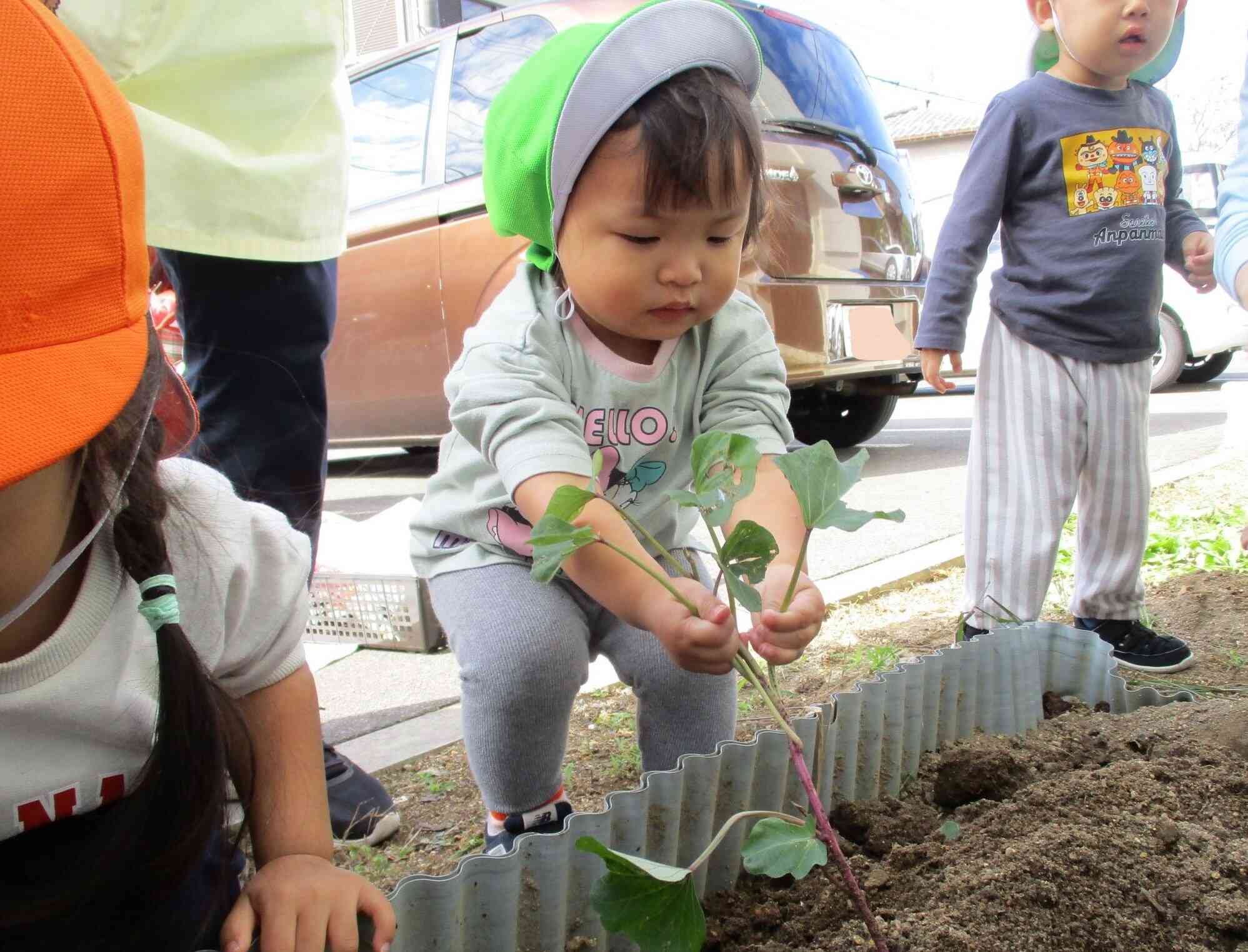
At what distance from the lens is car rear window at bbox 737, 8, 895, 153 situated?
4.41 meters

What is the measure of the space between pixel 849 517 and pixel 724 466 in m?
0.11

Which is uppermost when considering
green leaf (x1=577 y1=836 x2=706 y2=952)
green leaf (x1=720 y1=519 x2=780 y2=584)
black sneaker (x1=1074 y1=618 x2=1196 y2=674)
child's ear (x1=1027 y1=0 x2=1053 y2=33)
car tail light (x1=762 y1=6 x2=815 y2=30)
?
car tail light (x1=762 y1=6 x2=815 y2=30)

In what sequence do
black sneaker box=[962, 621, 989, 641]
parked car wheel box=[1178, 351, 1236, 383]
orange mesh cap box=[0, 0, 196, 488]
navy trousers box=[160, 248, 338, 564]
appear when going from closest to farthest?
orange mesh cap box=[0, 0, 196, 488] → navy trousers box=[160, 248, 338, 564] → black sneaker box=[962, 621, 989, 641] → parked car wheel box=[1178, 351, 1236, 383]

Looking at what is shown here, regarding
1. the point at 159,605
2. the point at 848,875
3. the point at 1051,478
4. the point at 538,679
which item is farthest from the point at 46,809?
the point at 1051,478

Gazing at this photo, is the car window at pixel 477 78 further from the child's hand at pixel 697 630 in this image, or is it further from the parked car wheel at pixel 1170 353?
the parked car wheel at pixel 1170 353

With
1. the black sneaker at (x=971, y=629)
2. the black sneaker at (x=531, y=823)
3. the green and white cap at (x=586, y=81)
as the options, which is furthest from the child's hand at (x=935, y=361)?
the black sneaker at (x=531, y=823)

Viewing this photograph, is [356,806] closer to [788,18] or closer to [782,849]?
[782,849]

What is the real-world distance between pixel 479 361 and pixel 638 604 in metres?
0.45

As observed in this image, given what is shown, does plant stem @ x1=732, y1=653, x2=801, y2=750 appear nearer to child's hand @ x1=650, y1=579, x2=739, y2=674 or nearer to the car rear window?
child's hand @ x1=650, y1=579, x2=739, y2=674

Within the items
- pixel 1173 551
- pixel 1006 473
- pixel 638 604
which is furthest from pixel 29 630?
pixel 1173 551

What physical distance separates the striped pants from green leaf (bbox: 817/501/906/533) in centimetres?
153

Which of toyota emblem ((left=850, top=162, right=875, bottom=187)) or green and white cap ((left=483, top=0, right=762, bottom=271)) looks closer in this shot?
green and white cap ((left=483, top=0, right=762, bottom=271))

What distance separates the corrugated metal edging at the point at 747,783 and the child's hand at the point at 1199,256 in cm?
127

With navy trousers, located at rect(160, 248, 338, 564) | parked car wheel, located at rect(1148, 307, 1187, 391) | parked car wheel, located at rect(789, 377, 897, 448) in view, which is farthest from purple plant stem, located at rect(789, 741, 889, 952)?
parked car wheel, located at rect(1148, 307, 1187, 391)
